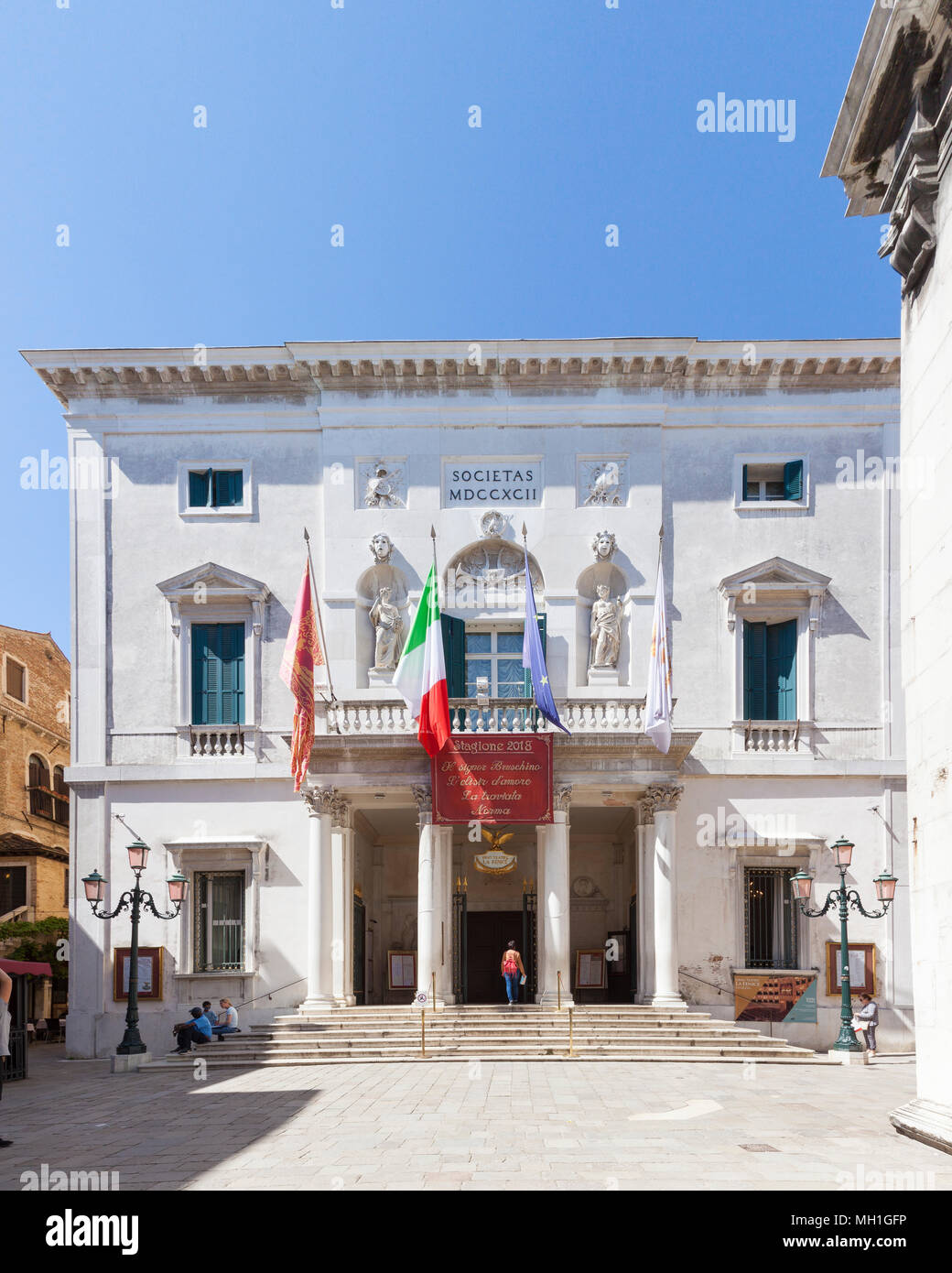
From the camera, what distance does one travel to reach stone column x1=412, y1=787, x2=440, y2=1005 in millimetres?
24312

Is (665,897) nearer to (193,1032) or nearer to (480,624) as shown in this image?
(480,624)

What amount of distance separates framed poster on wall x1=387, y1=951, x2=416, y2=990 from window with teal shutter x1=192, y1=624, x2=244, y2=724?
661 cm

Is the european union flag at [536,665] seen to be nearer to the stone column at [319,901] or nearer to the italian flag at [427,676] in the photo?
the italian flag at [427,676]

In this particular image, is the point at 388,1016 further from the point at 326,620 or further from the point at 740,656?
the point at 740,656

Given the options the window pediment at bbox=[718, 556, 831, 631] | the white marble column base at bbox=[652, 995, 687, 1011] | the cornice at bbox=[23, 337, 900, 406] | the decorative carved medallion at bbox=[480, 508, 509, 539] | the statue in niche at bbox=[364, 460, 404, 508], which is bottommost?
the white marble column base at bbox=[652, 995, 687, 1011]

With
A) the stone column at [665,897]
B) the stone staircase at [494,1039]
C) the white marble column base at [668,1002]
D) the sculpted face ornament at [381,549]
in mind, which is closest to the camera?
the stone staircase at [494,1039]

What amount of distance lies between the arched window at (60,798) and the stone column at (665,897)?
25609mm

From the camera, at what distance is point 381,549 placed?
2661cm

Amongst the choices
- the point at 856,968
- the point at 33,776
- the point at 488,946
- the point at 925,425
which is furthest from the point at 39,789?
the point at 925,425

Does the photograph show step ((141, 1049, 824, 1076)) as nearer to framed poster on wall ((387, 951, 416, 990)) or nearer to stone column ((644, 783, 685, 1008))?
stone column ((644, 783, 685, 1008))

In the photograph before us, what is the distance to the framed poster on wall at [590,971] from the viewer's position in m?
28.2

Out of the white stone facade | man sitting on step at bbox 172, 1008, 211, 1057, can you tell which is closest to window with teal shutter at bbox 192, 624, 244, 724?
man sitting on step at bbox 172, 1008, 211, 1057

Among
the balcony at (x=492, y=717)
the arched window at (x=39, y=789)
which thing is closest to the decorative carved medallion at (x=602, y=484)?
the balcony at (x=492, y=717)

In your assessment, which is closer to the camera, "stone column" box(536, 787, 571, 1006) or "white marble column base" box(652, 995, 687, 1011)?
"white marble column base" box(652, 995, 687, 1011)
